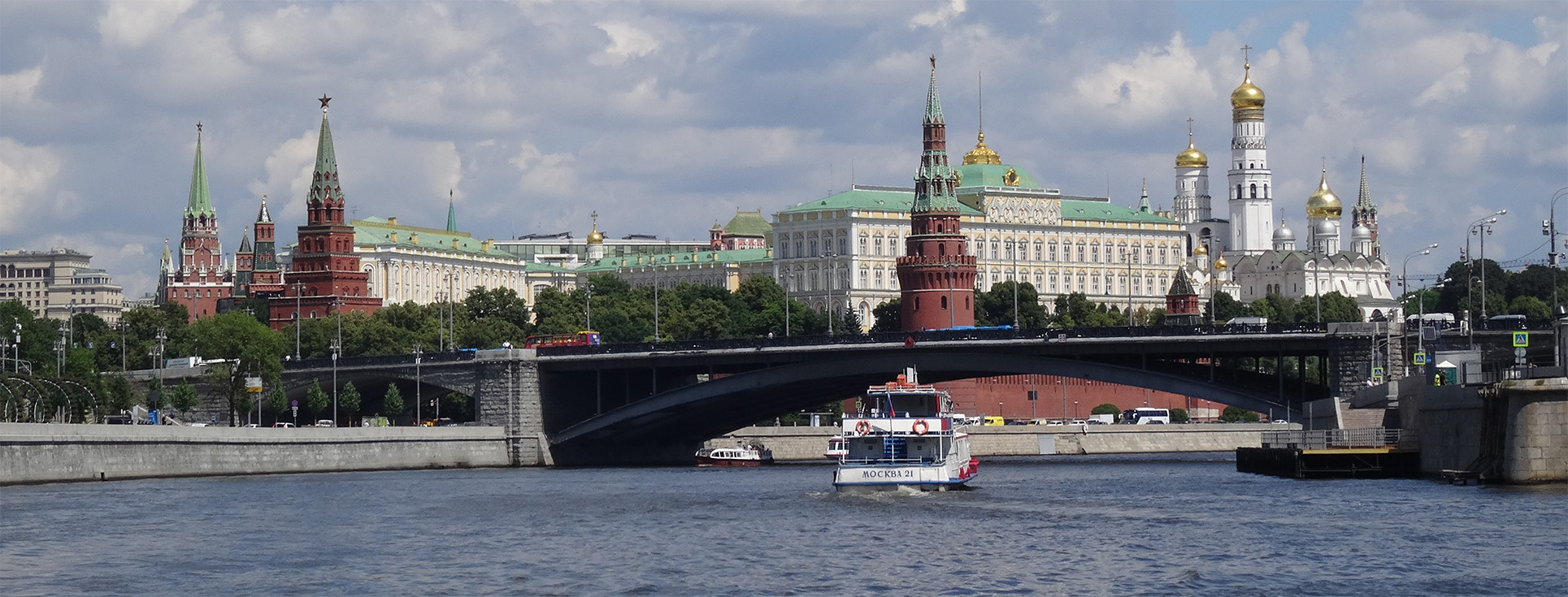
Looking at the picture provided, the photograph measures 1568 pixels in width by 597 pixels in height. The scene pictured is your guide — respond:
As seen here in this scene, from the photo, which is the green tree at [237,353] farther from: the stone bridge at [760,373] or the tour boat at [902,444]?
the tour boat at [902,444]

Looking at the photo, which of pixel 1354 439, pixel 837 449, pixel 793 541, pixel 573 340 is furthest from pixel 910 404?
pixel 573 340

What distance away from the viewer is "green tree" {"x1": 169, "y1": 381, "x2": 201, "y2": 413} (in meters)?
113

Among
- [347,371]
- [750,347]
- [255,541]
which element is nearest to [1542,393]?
[255,541]

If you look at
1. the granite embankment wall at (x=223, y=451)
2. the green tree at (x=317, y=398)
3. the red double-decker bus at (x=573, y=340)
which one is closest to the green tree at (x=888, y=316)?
the red double-decker bus at (x=573, y=340)

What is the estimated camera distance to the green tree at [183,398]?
112562 millimetres

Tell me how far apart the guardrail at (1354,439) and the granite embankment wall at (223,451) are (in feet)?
123

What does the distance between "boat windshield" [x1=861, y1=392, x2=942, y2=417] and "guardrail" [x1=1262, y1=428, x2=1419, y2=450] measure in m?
12.2

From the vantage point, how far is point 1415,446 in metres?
73.5

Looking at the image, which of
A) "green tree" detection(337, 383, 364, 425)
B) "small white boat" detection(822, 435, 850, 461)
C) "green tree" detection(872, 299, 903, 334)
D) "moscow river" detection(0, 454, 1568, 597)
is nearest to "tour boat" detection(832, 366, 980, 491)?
"small white boat" detection(822, 435, 850, 461)

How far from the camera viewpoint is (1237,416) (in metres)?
150

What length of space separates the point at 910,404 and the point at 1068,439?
59.5 meters

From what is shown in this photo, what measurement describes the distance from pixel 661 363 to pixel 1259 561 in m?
56.9

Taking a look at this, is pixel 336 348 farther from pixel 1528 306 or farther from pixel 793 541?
pixel 1528 306

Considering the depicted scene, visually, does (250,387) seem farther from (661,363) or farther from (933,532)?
(933,532)
